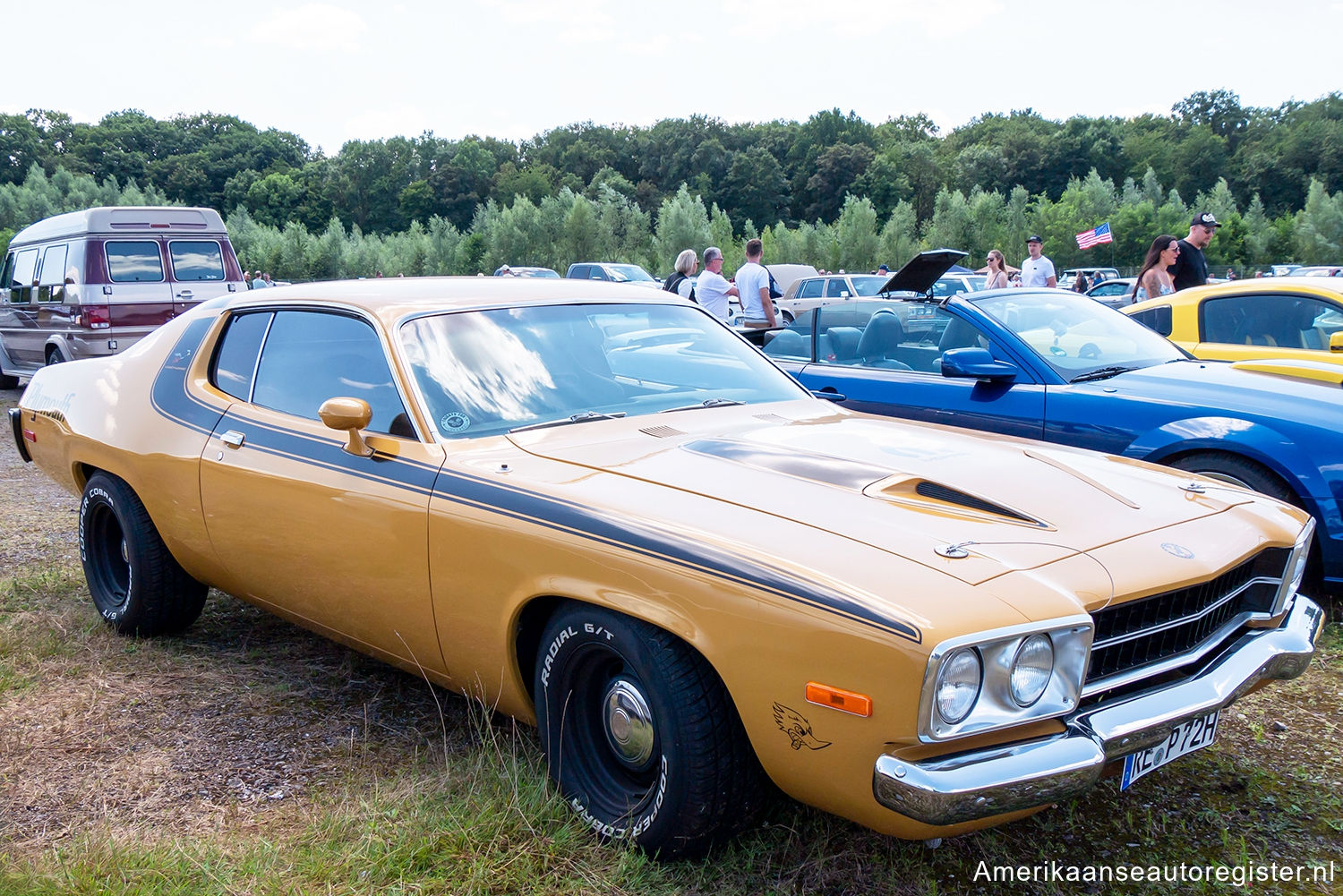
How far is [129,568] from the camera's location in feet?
13.7

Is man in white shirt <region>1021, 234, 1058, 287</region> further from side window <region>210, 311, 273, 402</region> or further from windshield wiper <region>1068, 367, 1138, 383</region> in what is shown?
side window <region>210, 311, 273, 402</region>

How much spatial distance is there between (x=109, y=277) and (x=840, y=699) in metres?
11.8

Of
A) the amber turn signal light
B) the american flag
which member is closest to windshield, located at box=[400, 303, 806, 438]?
the amber turn signal light

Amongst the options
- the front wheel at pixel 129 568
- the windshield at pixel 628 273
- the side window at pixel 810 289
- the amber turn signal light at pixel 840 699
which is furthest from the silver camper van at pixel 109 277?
the windshield at pixel 628 273

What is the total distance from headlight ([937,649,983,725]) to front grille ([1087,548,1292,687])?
0.36m

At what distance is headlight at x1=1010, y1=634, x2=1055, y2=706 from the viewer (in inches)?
78.8

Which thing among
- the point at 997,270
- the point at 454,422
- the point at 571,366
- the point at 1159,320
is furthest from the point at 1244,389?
the point at 997,270

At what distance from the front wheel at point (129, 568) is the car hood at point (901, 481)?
1962mm

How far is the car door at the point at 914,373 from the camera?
16.6ft

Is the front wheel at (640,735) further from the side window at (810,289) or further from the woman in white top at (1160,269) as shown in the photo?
the side window at (810,289)

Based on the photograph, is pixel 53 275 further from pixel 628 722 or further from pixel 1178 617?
pixel 1178 617

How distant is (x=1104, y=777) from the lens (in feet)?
7.15

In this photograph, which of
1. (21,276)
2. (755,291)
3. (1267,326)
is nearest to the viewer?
(1267,326)

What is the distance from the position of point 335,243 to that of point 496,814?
4821cm
